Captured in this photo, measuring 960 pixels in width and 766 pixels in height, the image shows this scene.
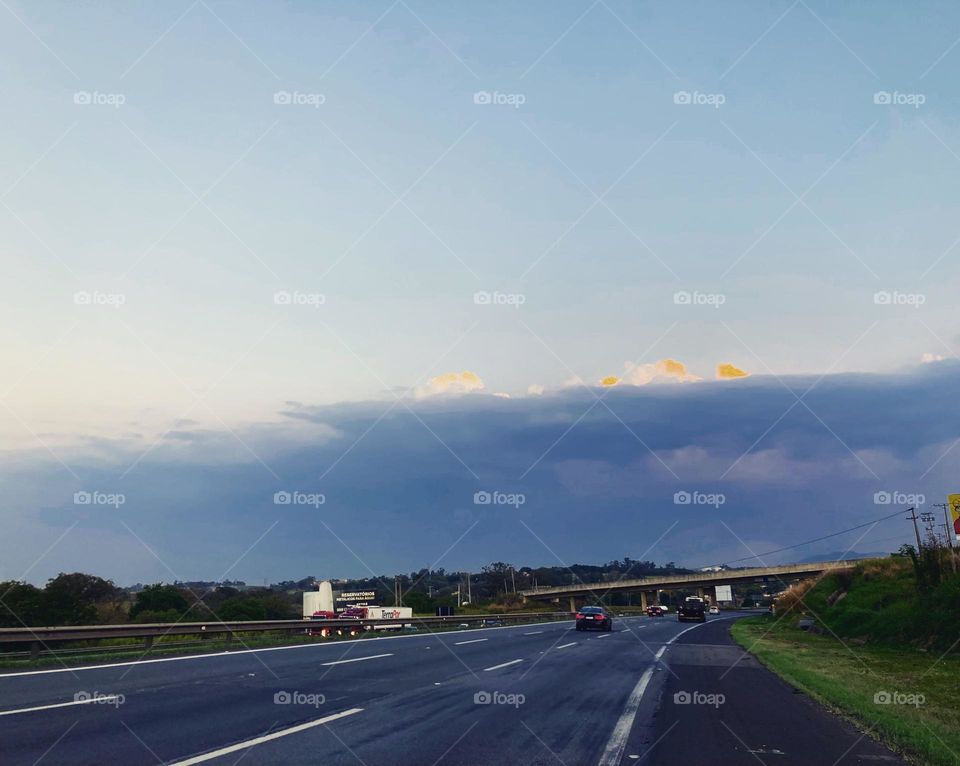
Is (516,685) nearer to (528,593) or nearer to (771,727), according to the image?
(771,727)

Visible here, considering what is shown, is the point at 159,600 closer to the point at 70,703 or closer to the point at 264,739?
the point at 70,703

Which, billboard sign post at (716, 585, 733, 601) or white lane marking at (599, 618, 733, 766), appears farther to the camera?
billboard sign post at (716, 585, 733, 601)

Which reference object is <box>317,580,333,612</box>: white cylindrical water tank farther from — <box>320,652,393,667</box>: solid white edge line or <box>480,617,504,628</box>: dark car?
<box>320,652,393,667</box>: solid white edge line

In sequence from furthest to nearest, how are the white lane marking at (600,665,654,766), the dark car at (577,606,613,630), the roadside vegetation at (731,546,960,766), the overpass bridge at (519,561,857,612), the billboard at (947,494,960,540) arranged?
the overpass bridge at (519,561,857,612)
the dark car at (577,606,613,630)
the billboard at (947,494,960,540)
the roadside vegetation at (731,546,960,766)
the white lane marking at (600,665,654,766)

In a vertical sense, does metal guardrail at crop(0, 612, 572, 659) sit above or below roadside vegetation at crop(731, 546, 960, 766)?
above

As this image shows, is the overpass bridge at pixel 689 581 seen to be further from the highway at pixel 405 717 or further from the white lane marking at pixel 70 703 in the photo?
the white lane marking at pixel 70 703

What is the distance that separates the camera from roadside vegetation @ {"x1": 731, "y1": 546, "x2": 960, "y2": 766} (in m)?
11.6

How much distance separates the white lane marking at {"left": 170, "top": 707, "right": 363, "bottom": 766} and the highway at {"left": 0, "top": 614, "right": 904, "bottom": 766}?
24 millimetres

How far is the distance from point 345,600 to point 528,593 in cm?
5330

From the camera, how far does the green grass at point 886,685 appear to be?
1045 centimetres

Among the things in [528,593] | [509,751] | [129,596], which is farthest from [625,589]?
[509,751]

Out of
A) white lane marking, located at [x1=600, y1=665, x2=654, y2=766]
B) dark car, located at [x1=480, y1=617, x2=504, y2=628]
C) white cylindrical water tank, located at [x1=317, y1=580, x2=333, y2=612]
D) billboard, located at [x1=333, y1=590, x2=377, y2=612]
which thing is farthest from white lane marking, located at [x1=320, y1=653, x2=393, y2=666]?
billboard, located at [x1=333, y1=590, x2=377, y2=612]

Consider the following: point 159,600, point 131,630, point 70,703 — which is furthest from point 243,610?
point 70,703

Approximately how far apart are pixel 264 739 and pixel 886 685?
14421mm
